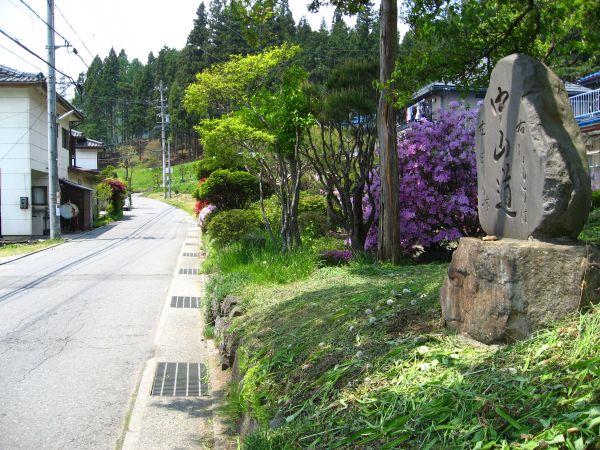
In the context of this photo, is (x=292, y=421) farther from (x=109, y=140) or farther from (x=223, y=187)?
(x=109, y=140)

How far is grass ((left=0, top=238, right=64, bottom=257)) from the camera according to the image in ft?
67.7

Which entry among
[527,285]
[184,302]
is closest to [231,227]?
[184,302]

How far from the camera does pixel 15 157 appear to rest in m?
27.7

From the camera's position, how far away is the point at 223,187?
23.7 metres

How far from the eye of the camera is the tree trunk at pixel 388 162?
9.33 metres

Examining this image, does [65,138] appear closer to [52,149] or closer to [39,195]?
[39,195]

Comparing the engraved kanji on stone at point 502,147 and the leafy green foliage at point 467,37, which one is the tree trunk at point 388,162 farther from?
the engraved kanji on stone at point 502,147

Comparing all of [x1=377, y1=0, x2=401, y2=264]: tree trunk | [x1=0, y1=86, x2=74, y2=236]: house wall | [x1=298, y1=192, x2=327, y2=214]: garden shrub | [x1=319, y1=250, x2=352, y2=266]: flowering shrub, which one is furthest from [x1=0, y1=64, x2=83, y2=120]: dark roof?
[x1=377, y1=0, x2=401, y2=264]: tree trunk

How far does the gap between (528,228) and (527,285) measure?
568mm

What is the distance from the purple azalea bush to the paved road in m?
5.09

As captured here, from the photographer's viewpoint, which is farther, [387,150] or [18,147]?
[18,147]

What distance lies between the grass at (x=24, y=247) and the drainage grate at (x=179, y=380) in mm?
15554

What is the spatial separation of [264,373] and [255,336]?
112 centimetres

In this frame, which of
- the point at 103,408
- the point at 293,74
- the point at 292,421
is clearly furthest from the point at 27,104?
the point at 292,421
